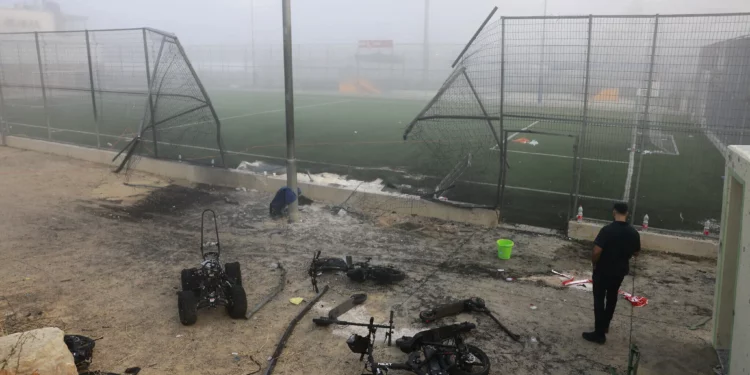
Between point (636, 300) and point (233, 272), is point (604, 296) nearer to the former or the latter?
point (636, 300)

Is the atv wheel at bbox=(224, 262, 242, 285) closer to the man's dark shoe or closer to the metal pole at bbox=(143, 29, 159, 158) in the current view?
the man's dark shoe

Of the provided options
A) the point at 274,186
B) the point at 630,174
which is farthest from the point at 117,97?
the point at 630,174

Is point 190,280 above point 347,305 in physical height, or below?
above

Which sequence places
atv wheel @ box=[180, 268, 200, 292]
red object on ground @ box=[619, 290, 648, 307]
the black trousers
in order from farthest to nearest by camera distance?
red object on ground @ box=[619, 290, 648, 307]
atv wheel @ box=[180, 268, 200, 292]
the black trousers

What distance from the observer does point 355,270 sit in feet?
25.1

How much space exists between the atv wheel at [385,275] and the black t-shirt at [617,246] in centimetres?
287

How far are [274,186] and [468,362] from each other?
8.14 m

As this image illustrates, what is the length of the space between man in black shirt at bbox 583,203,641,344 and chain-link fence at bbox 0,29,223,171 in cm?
980

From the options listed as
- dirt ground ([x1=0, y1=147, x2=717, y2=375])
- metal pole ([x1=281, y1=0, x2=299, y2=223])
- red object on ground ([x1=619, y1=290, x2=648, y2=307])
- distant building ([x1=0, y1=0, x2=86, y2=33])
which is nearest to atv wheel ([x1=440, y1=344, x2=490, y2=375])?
dirt ground ([x1=0, y1=147, x2=717, y2=375])

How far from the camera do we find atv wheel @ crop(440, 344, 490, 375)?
5168 mm

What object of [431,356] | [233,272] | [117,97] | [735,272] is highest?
[117,97]

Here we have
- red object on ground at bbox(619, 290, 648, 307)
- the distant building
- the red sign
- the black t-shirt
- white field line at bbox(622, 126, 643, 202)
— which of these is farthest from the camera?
the red sign

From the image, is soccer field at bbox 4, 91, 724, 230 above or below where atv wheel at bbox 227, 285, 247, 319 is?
above

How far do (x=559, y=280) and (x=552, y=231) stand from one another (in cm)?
213
